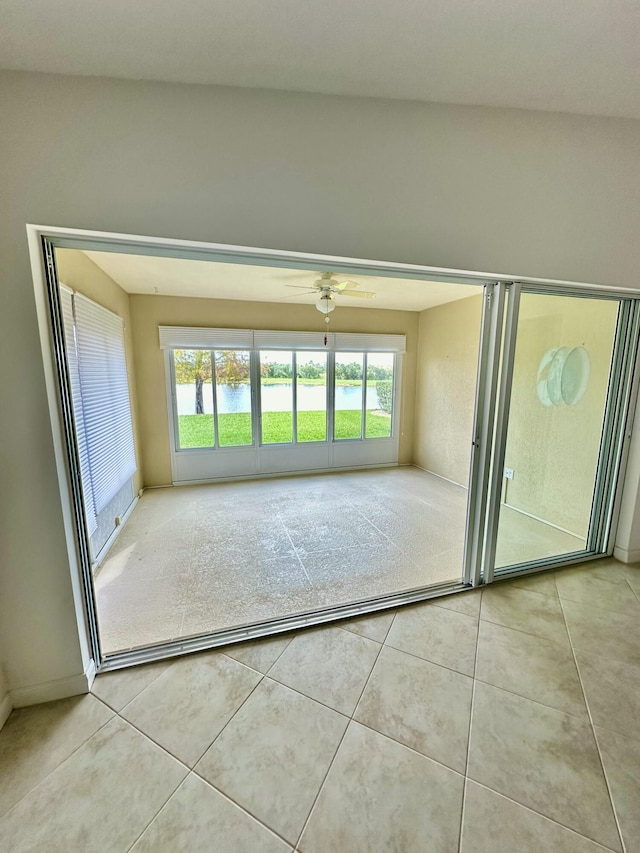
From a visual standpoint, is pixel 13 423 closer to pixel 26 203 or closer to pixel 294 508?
pixel 26 203

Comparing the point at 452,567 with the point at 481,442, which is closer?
the point at 481,442

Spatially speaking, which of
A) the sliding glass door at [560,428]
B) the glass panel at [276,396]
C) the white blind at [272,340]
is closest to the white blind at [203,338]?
the white blind at [272,340]

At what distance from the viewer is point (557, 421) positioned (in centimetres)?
279

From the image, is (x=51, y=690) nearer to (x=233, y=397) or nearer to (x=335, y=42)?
(x=335, y=42)

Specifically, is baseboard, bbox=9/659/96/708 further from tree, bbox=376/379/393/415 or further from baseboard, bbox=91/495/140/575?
tree, bbox=376/379/393/415

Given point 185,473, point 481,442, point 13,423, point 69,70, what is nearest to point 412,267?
point 481,442

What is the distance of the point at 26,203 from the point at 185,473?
12.5 feet

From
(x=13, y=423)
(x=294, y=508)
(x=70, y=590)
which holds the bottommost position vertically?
(x=294, y=508)

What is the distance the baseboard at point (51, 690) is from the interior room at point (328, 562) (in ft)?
0.03

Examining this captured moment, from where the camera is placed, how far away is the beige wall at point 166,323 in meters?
4.23

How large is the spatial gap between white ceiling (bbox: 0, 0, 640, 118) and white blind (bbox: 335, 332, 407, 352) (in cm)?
348

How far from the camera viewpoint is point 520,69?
1.40 metres

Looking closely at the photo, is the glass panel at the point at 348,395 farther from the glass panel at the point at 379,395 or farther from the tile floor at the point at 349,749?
the tile floor at the point at 349,749

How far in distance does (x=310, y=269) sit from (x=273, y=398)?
3.32 m
